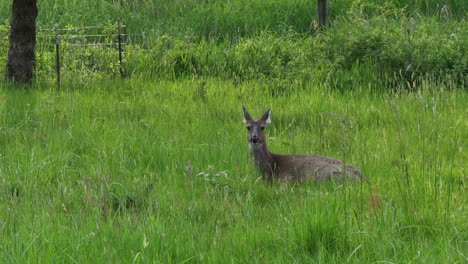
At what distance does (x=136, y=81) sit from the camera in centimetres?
1291

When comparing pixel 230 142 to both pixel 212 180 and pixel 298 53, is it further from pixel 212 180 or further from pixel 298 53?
pixel 298 53

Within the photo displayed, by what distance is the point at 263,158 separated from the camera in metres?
7.72

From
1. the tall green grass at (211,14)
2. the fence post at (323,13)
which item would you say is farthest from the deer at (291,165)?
the tall green grass at (211,14)

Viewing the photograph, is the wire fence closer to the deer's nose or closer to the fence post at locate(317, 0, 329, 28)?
the fence post at locate(317, 0, 329, 28)

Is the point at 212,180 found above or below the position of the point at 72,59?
below

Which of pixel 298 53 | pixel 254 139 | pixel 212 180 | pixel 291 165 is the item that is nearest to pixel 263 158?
pixel 254 139

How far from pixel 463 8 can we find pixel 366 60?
6396mm

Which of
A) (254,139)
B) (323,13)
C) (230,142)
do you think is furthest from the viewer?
(323,13)

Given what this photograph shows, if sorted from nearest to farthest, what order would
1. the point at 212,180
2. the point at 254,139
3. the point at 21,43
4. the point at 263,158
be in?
1. the point at 212,180
2. the point at 254,139
3. the point at 263,158
4. the point at 21,43

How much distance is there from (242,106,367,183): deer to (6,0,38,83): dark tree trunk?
258 inches

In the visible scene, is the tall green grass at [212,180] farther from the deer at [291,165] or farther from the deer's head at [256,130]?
the deer's head at [256,130]

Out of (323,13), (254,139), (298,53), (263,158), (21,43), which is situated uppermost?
(323,13)

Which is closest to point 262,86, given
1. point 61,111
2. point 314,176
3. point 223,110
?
point 223,110

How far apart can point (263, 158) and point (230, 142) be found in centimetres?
90
